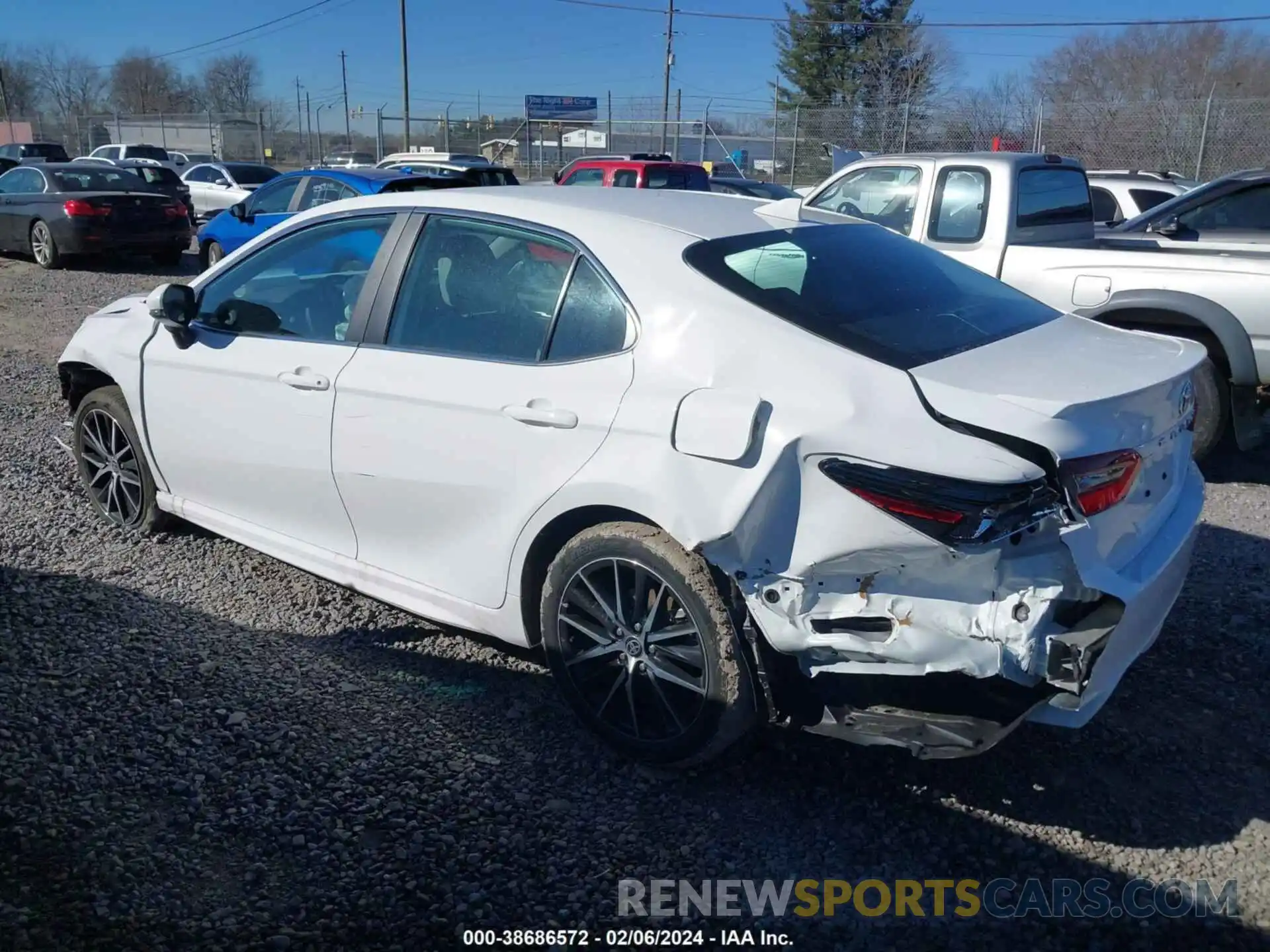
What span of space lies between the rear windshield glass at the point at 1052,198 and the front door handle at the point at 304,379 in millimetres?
5074

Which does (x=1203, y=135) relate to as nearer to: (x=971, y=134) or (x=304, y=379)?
(x=971, y=134)

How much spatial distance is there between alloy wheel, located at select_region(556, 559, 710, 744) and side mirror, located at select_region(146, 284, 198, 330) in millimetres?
2231

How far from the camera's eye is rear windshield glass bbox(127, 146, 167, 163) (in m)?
29.5

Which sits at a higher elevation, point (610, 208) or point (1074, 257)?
point (610, 208)

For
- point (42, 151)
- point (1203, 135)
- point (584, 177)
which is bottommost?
point (584, 177)

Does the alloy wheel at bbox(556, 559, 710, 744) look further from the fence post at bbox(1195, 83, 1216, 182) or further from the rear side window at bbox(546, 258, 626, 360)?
the fence post at bbox(1195, 83, 1216, 182)

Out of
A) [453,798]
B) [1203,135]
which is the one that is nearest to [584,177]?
[1203,135]

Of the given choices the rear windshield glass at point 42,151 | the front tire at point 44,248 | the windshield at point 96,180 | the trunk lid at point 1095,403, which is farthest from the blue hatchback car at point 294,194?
the rear windshield glass at point 42,151

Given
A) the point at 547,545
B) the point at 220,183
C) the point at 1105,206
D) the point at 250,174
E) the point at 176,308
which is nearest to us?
the point at 547,545

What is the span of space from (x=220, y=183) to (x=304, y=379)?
65.2 feet

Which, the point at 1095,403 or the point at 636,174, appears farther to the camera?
the point at 636,174

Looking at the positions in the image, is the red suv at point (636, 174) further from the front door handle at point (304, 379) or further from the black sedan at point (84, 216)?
the front door handle at point (304, 379)

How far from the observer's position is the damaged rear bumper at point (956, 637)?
8.35 ft

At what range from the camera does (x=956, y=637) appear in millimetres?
2576
